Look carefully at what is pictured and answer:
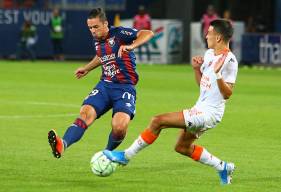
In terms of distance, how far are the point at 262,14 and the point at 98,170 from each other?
34.5m

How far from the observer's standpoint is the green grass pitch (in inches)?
438

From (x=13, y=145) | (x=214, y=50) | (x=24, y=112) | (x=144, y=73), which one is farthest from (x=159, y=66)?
(x=214, y=50)

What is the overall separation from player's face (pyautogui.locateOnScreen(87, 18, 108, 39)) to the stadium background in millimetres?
1681

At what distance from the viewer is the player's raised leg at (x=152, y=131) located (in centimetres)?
1066

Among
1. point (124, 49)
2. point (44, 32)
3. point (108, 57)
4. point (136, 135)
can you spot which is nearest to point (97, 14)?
point (108, 57)

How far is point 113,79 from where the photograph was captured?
12.5m

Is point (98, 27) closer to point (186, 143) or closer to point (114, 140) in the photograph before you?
point (114, 140)

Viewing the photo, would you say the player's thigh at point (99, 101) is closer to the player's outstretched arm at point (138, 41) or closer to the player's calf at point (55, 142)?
the player's outstretched arm at point (138, 41)

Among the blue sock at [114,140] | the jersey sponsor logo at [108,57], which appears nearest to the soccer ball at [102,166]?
the blue sock at [114,140]

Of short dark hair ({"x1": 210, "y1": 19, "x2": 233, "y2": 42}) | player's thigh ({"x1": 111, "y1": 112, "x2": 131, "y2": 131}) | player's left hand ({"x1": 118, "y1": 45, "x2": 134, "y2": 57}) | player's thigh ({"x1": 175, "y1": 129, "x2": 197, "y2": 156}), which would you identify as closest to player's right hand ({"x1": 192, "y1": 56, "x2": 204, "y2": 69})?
short dark hair ({"x1": 210, "y1": 19, "x2": 233, "y2": 42})

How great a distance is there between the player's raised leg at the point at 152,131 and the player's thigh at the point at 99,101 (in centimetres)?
121

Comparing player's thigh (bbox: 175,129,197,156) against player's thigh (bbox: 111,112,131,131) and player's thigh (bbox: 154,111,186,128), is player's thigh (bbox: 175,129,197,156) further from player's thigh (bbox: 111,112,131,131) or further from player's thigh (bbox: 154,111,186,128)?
player's thigh (bbox: 111,112,131,131)

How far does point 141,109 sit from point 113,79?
8.38 m

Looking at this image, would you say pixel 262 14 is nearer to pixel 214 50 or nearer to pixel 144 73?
pixel 144 73
